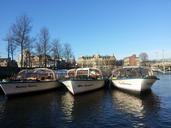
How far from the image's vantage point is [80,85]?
39000 mm

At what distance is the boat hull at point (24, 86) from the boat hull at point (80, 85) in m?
3.28

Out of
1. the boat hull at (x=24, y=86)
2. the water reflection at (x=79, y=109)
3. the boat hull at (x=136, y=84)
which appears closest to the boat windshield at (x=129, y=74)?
the boat hull at (x=136, y=84)

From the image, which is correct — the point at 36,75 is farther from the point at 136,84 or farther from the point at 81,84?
the point at 136,84

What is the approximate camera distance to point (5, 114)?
2517 cm

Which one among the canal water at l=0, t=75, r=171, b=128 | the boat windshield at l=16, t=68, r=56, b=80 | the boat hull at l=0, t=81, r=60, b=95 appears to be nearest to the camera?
the canal water at l=0, t=75, r=171, b=128

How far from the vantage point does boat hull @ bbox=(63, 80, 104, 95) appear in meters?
38.0

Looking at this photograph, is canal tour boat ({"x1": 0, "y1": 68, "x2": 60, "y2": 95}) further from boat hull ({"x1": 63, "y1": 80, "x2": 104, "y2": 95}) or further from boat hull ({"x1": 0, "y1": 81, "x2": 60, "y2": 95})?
boat hull ({"x1": 63, "y1": 80, "x2": 104, "y2": 95})

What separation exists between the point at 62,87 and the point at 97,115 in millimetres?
22296

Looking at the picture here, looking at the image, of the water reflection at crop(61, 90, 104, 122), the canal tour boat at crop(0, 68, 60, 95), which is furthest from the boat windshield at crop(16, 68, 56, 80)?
the water reflection at crop(61, 90, 104, 122)

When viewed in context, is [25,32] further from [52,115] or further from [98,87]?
[52,115]

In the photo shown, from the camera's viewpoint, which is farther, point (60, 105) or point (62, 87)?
point (62, 87)

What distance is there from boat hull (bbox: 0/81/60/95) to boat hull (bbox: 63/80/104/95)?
10.8 feet

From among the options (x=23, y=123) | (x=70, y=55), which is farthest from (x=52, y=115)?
(x=70, y=55)

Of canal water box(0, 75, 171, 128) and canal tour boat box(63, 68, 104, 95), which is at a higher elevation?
canal tour boat box(63, 68, 104, 95)
